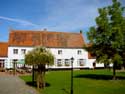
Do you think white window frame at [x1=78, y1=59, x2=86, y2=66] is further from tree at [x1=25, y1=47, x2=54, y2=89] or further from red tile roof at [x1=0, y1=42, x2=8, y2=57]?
tree at [x1=25, y1=47, x2=54, y2=89]

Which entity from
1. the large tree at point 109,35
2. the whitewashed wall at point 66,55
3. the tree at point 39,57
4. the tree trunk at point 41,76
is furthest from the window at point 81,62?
the tree at point 39,57


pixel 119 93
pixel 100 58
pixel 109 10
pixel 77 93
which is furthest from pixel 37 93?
pixel 109 10

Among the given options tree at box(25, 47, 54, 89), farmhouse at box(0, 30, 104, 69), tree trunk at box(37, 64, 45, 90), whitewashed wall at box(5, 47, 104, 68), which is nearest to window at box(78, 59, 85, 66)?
farmhouse at box(0, 30, 104, 69)

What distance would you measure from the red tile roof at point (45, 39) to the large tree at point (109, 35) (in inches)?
1254

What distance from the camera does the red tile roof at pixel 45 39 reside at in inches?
2694

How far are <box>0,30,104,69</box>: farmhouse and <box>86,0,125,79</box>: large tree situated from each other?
30140mm

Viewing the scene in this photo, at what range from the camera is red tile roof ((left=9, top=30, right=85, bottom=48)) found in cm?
6843

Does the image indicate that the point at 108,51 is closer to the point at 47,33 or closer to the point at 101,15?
the point at 101,15

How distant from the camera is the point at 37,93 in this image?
2247 centimetres

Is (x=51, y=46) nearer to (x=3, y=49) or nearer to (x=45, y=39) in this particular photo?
(x=45, y=39)

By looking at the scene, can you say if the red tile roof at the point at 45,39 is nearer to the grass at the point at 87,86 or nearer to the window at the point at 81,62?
the window at the point at 81,62

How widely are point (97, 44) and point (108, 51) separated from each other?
1.84 m

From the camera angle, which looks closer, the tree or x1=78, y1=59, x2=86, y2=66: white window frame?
the tree

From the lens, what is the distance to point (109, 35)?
3591 cm
